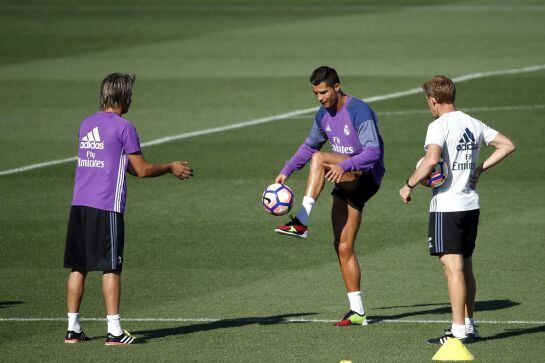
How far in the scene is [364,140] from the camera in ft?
40.3

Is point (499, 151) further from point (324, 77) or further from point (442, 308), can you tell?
point (442, 308)

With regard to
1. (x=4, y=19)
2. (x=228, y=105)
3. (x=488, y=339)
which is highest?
(x=4, y=19)

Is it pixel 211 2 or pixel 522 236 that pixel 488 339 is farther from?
pixel 211 2

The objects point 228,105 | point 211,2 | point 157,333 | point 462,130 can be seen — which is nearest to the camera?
point 462,130

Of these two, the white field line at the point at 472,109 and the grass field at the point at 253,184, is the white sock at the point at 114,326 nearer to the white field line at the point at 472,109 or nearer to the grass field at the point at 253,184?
the grass field at the point at 253,184

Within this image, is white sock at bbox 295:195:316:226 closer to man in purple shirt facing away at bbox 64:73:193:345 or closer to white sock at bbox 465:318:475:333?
man in purple shirt facing away at bbox 64:73:193:345

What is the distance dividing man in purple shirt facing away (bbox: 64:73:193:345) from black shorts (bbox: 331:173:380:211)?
1.92 m

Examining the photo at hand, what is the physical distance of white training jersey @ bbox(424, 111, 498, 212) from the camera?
11.1 m

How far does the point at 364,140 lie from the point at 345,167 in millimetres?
353

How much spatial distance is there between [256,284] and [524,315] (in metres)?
3.25

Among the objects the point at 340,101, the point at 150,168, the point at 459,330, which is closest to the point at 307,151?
the point at 340,101

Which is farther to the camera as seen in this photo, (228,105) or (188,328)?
(228,105)

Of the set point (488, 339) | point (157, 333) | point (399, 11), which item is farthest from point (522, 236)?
point (399, 11)

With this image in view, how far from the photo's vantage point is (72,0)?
4631 centimetres
